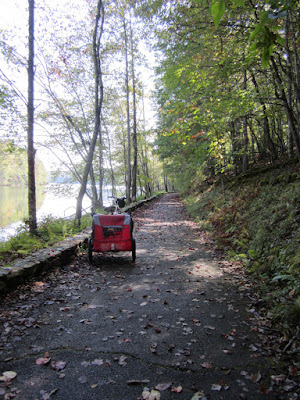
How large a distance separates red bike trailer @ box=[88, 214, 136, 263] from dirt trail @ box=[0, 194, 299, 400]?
66 centimetres

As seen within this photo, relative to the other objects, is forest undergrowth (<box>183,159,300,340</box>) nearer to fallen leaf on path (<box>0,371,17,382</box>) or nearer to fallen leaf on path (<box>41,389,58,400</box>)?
fallen leaf on path (<box>41,389,58,400</box>)

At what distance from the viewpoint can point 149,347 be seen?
2.77 metres

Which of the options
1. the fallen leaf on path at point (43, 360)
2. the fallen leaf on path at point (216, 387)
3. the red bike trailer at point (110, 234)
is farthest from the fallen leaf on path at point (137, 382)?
the red bike trailer at point (110, 234)

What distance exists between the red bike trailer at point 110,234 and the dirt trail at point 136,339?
66cm

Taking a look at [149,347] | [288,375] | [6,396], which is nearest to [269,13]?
[288,375]

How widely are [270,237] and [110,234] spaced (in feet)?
11.9

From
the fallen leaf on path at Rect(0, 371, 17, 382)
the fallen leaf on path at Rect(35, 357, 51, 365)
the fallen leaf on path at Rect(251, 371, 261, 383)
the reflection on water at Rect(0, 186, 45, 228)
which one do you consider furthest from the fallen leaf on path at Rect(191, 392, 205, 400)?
the reflection on water at Rect(0, 186, 45, 228)

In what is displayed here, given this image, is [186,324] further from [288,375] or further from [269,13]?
[269,13]

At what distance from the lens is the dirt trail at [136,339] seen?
85.4 inches

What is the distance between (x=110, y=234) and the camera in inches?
225

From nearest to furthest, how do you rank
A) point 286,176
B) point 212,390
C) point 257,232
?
point 212,390 → point 257,232 → point 286,176

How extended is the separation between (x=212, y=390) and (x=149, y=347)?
84 centimetres

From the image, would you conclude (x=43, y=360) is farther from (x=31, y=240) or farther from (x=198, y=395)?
(x=31, y=240)

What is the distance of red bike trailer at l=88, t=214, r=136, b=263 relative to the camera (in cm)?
567
